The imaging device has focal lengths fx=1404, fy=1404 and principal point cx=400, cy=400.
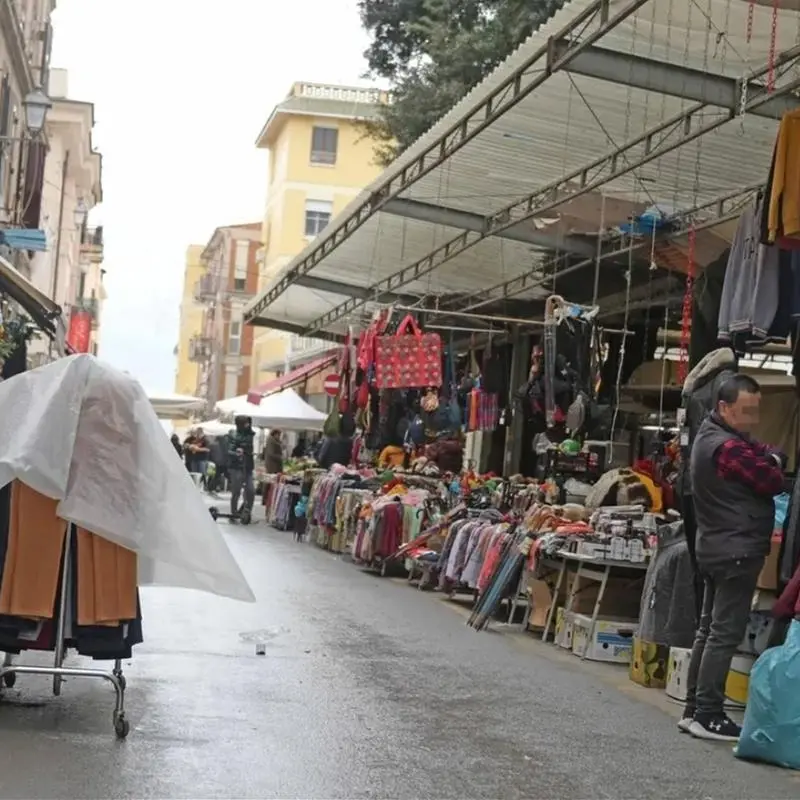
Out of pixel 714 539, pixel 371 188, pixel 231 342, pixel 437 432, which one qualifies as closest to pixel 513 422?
pixel 437 432

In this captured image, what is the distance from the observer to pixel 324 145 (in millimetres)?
58062

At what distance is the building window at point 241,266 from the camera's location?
74.3m

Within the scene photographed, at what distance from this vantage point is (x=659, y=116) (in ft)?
39.7

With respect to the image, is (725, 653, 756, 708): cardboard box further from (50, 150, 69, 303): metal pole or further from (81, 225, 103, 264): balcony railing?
(81, 225, 103, 264): balcony railing

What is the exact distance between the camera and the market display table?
10.6m

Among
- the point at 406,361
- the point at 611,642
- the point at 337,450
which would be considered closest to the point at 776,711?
the point at 611,642

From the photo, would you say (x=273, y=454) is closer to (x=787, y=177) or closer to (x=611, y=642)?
(x=611, y=642)

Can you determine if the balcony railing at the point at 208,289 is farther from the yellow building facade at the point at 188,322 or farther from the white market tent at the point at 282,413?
the white market tent at the point at 282,413

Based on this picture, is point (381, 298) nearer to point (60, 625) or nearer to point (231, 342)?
point (60, 625)

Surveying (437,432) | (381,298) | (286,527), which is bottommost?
(286,527)

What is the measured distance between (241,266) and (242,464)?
2003 inches

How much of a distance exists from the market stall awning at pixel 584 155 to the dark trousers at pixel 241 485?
4720 mm

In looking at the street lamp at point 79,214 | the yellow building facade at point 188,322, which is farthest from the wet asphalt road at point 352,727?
the yellow building facade at point 188,322

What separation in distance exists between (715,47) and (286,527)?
15.1 metres
